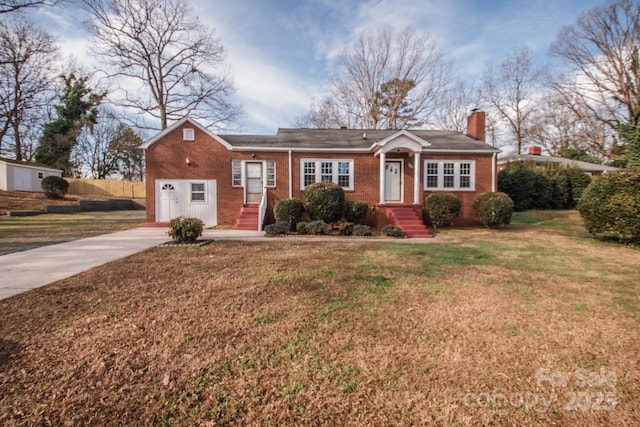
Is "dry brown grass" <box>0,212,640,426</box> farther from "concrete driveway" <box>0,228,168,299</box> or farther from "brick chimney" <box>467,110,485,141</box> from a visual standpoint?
"brick chimney" <box>467,110,485,141</box>

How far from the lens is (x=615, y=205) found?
8477 mm

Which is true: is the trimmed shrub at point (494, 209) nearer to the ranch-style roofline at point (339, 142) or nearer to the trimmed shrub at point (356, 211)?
the ranch-style roofline at point (339, 142)

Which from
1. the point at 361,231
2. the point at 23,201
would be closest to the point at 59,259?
the point at 361,231

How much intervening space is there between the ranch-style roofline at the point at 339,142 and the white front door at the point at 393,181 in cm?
123

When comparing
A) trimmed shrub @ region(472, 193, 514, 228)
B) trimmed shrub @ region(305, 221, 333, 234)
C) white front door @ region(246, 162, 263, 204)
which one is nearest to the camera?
trimmed shrub @ region(305, 221, 333, 234)

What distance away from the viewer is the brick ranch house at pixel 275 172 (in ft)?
44.4

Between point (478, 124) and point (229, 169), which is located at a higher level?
point (478, 124)

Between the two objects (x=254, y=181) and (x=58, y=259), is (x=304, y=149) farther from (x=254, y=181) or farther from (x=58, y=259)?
(x=58, y=259)

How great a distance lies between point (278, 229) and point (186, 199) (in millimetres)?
5902

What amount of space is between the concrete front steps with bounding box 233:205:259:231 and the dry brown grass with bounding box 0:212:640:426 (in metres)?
6.87

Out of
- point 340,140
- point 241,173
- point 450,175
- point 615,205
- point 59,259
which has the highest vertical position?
point 340,140

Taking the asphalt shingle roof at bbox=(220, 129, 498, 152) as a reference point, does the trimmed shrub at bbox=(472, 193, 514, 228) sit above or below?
below

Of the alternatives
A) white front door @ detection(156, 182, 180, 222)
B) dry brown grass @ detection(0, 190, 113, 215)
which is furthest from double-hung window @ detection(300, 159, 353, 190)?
dry brown grass @ detection(0, 190, 113, 215)

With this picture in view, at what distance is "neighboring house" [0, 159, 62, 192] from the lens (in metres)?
21.8
